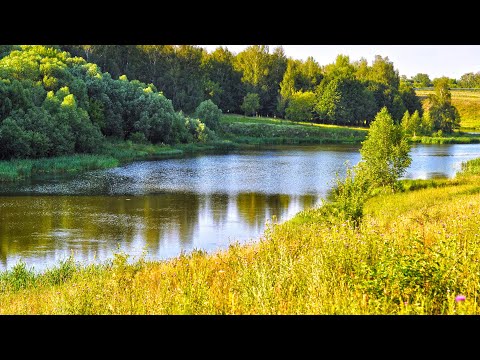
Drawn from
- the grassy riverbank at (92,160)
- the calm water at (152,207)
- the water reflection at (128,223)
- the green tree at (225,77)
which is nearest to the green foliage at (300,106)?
the green tree at (225,77)

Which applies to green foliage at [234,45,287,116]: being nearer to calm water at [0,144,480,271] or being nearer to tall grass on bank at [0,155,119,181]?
calm water at [0,144,480,271]

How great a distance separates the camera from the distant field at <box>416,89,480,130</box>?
311 feet

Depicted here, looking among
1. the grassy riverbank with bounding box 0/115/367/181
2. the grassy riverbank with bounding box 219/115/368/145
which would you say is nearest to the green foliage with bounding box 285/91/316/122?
the grassy riverbank with bounding box 0/115/367/181

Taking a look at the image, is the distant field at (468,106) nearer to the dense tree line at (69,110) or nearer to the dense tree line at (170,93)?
the dense tree line at (170,93)

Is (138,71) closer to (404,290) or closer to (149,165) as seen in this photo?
(149,165)

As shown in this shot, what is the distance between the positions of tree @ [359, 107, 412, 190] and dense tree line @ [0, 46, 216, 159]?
21.7 metres

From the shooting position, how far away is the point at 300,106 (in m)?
91.3

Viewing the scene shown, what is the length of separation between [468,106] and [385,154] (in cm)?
7723

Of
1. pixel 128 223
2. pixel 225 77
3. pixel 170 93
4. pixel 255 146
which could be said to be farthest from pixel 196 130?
pixel 128 223

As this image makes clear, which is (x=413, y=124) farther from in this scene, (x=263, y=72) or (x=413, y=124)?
(x=263, y=72)

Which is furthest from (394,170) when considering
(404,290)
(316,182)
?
(404,290)

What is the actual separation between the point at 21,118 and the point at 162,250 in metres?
24.1

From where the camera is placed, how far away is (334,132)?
80562 millimetres

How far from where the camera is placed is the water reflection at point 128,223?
58.1 feet
